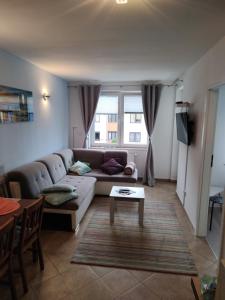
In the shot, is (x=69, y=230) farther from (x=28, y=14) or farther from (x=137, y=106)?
(x=137, y=106)

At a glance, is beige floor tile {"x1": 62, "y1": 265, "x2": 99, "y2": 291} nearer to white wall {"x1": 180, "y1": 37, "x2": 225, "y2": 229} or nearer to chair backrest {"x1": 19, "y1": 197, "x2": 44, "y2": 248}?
chair backrest {"x1": 19, "y1": 197, "x2": 44, "y2": 248}

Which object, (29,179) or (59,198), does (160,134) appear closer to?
(59,198)

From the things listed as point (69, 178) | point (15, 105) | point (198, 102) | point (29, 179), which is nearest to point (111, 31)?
point (198, 102)

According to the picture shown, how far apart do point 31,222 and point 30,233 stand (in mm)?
113

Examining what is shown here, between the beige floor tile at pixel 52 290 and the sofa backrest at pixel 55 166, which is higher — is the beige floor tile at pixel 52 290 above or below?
below

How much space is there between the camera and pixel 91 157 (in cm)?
498

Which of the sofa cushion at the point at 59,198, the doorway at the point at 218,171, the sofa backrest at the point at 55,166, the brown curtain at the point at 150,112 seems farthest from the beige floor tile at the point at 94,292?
the brown curtain at the point at 150,112

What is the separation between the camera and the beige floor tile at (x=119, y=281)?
208cm

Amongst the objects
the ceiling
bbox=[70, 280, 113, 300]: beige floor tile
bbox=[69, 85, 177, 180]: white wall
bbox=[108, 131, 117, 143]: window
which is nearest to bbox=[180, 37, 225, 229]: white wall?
the ceiling

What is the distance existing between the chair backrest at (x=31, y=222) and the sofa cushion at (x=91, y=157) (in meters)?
2.78

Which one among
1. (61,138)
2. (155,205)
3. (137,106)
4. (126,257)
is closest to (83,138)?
(61,138)

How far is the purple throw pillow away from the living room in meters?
0.23

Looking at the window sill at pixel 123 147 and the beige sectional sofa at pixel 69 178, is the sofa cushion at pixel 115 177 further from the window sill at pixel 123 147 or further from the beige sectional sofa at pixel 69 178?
the window sill at pixel 123 147

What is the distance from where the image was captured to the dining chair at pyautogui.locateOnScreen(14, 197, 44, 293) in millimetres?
Answer: 1933
